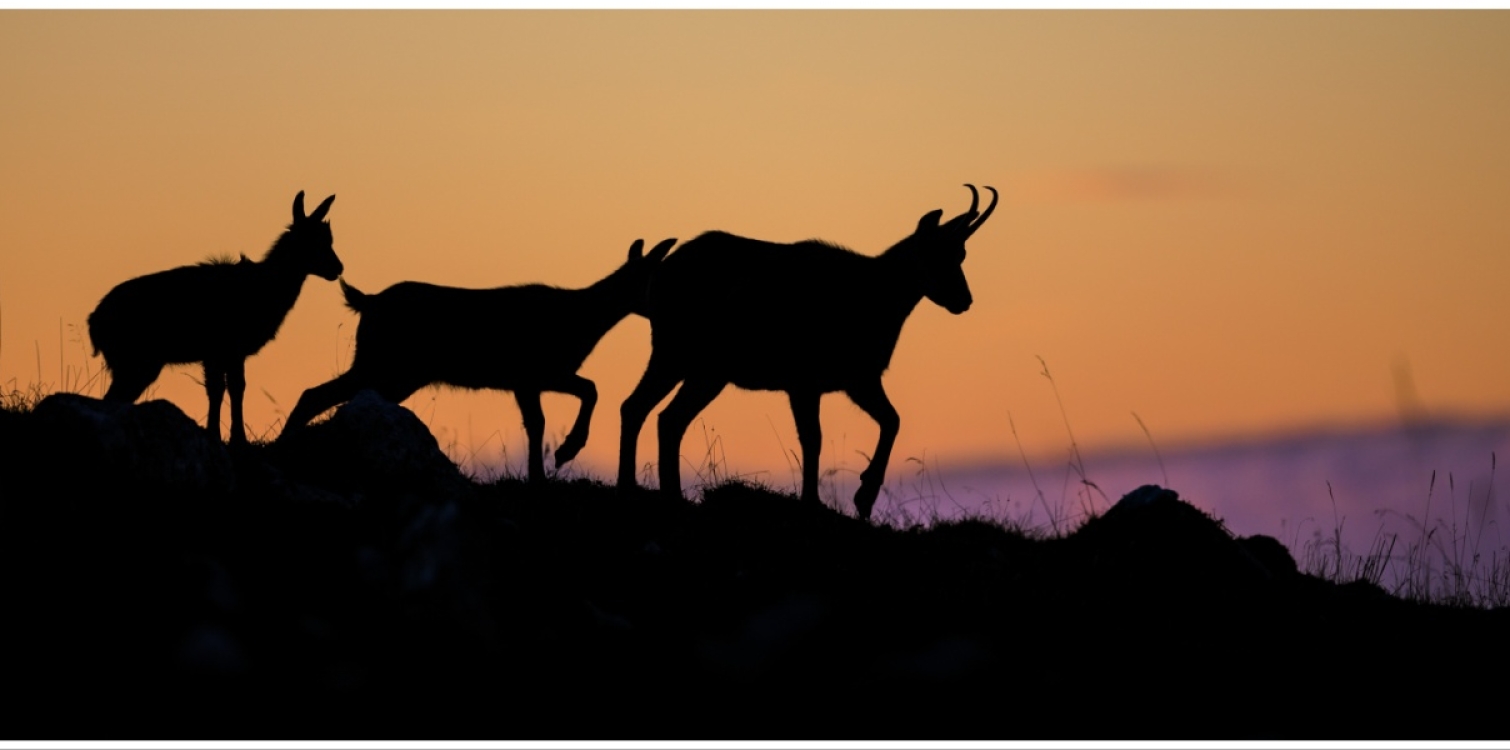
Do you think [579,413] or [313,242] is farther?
[313,242]

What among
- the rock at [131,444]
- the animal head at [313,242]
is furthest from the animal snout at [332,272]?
the rock at [131,444]

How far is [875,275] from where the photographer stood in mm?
13617

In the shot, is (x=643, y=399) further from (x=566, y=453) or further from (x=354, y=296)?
(x=354, y=296)

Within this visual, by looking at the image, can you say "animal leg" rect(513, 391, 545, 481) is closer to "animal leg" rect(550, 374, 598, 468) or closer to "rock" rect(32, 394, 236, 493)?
"animal leg" rect(550, 374, 598, 468)

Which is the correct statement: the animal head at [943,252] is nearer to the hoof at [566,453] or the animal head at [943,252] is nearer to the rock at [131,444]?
the hoof at [566,453]

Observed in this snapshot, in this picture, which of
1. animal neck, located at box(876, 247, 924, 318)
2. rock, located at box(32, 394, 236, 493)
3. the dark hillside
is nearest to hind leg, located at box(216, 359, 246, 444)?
the dark hillside

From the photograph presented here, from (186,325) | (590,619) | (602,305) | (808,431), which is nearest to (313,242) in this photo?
(186,325)

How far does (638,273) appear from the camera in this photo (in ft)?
50.4

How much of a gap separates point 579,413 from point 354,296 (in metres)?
2.20

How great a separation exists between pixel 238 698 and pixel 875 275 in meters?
7.61

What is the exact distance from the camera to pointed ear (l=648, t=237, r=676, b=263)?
51.0ft

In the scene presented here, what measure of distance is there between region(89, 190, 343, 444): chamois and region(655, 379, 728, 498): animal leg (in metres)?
3.34

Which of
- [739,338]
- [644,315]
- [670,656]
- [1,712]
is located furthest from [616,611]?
[644,315]

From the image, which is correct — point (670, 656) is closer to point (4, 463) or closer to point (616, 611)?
point (616, 611)
